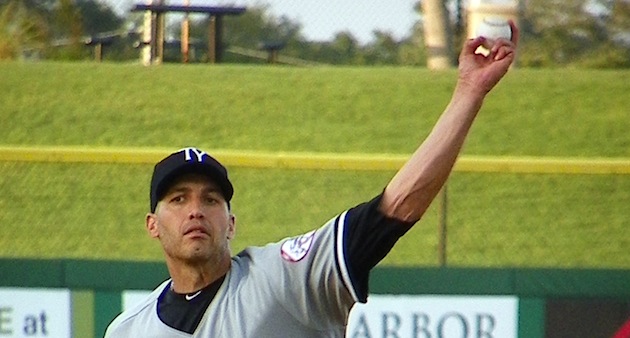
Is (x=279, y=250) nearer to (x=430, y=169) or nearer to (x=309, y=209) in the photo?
(x=430, y=169)

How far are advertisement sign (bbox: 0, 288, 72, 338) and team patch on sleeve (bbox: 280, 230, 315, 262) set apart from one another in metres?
3.90

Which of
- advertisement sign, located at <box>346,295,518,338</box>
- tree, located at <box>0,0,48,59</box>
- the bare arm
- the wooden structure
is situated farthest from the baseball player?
tree, located at <box>0,0,48,59</box>

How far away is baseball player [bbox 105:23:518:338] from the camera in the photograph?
226cm

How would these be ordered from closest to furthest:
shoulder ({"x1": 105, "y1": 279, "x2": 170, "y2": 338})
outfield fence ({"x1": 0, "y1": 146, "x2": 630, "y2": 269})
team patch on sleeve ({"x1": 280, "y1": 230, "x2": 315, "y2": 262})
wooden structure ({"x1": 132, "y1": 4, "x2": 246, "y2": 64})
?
team patch on sleeve ({"x1": 280, "y1": 230, "x2": 315, "y2": 262}) < shoulder ({"x1": 105, "y1": 279, "x2": 170, "y2": 338}) < outfield fence ({"x1": 0, "y1": 146, "x2": 630, "y2": 269}) < wooden structure ({"x1": 132, "y1": 4, "x2": 246, "y2": 64})

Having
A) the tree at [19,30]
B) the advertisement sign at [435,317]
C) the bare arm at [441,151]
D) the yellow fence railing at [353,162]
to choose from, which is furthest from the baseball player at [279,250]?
the tree at [19,30]

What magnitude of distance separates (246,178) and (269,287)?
5.12 m

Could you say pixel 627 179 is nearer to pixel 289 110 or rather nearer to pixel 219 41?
pixel 289 110

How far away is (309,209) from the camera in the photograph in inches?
290

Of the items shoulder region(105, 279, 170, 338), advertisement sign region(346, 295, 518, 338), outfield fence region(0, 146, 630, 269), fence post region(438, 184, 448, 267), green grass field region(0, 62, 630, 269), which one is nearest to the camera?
shoulder region(105, 279, 170, 338)

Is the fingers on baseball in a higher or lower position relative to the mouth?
higher

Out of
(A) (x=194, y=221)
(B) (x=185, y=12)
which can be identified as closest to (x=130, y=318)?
(A) (x=194, y=221)

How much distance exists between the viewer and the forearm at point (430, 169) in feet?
7.38

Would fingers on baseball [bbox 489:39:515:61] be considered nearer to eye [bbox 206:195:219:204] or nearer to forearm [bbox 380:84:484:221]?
forearm [bbox 380:84:484:221]

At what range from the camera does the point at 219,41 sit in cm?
1205
